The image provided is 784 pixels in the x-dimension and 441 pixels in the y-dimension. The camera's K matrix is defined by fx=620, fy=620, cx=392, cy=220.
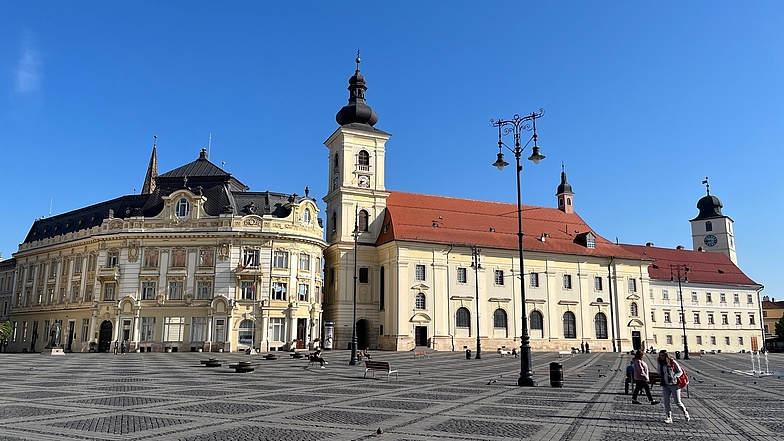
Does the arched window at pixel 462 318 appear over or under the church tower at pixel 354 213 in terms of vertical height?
under

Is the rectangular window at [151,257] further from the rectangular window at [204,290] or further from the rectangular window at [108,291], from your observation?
the rectangular window at [204,290]

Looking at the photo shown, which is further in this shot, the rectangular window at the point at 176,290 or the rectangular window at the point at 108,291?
the rectangular window at the point at 108,291

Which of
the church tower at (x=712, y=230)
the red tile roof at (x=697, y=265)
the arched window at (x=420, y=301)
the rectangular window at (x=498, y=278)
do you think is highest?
the church tower at (x=712, y=230)

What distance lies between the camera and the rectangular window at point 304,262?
58094 mm

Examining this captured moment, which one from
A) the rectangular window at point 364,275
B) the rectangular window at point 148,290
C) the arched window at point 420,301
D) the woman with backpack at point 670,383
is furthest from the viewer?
the rectangular window at point 364,275

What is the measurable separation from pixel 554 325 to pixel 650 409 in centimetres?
5433

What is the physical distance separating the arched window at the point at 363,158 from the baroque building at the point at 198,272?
9759 mm

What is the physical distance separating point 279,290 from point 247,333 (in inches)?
185

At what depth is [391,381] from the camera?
23812 millimetres

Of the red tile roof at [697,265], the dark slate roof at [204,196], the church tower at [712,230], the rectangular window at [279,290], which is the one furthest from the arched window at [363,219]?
the church tower at [712,230]

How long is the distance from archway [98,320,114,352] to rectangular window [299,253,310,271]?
1771cm

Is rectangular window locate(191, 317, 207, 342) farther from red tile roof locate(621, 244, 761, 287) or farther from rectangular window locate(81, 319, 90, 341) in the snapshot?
red tile roof locate(621, 244, 761, 287)

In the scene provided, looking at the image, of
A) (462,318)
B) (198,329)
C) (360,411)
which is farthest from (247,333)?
(360,411)

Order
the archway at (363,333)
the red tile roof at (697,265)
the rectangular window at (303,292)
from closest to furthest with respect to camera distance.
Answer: the rectangular window at (303,292) < the archway at (363,333) < the red tile roof at (697,265)
